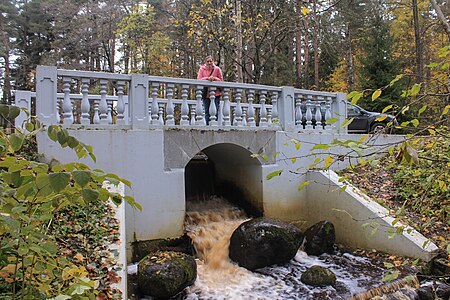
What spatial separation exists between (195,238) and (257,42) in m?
9.36

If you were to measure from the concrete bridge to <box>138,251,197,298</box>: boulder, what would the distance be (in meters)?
1.39

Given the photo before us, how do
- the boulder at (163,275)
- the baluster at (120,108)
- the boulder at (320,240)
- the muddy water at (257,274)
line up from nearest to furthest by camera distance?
the boulder at (163,275)
the muddy water at (257,274)
the baluster at (120,108)
the boulder at (320,240)

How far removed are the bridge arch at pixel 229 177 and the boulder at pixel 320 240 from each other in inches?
54.4

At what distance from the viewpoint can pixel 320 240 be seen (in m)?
6.88

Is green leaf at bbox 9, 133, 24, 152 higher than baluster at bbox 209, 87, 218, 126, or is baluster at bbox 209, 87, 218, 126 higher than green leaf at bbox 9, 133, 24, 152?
baluster at bbox 209, 87, 218, 126

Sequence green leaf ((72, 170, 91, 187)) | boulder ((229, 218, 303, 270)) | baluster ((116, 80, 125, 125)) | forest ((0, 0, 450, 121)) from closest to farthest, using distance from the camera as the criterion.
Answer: green leaf ((72, 170, 91, 187)), boulder ((229, 218, 303, 270)), baluster ((116, 80, 125, 125)), forest ((0, 0, 450, 121))

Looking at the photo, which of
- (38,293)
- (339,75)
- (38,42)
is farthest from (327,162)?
(38,42)

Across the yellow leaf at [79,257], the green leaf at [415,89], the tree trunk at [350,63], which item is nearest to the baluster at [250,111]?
the yellow leaf at [79,257]

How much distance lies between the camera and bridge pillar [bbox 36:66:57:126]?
19.0 ft

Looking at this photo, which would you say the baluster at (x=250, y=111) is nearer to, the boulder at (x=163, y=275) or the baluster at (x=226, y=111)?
the baluster at (x=226, y=111)

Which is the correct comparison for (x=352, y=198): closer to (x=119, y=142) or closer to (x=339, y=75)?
(x=119, y=142)

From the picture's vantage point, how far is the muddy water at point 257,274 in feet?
17.3

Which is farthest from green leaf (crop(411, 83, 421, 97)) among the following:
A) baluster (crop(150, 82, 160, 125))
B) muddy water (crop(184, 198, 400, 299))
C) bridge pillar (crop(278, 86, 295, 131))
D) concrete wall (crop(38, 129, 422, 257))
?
bridge pillar (crop(278, 86, 295, 131))

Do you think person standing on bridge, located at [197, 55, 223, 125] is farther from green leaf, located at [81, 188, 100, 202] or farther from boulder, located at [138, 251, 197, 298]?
green leaf, located at [81, 188, 100, 202]
